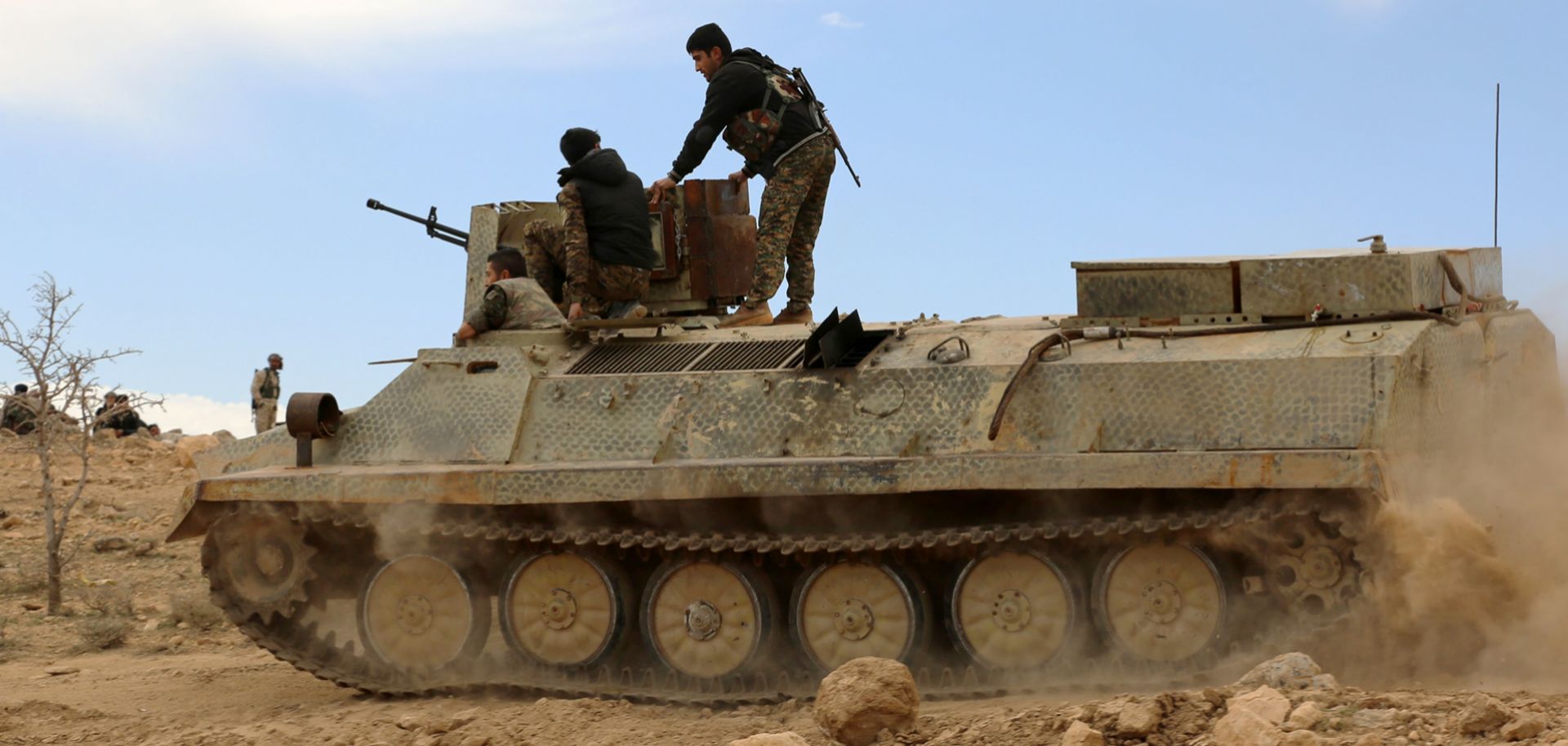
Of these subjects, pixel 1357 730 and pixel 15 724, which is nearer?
pixel 1357 730

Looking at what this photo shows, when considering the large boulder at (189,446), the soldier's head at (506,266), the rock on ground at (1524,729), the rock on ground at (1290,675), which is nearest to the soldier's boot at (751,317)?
the soldier's head at (506,266)

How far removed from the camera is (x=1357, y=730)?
719 cm

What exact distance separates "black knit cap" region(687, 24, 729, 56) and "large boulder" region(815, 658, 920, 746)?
5.07m

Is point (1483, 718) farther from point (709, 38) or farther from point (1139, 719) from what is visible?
point (709, 38)

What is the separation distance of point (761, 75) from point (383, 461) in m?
3.24

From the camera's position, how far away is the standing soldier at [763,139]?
1171 centimetres

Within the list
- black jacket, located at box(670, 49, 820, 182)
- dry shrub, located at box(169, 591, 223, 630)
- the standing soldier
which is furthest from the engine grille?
dry shrub, located at box(169, 591, 223, 630)

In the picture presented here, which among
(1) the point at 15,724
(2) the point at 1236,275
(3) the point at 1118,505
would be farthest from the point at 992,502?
(1) the point at 15,724

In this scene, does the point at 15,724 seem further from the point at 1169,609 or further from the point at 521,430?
the point at 1169,609

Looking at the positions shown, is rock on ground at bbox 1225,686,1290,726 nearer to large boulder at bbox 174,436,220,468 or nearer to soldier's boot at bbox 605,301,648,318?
soldier's boot at bbox 605,301,648,318

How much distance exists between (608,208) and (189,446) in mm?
16215

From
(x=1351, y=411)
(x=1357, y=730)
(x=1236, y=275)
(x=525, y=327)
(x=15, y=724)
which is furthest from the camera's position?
(x=525, y=327)

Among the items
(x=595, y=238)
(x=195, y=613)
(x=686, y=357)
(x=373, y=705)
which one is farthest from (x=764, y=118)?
(x=195, y=613)

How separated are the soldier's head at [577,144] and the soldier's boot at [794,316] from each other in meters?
1.57
